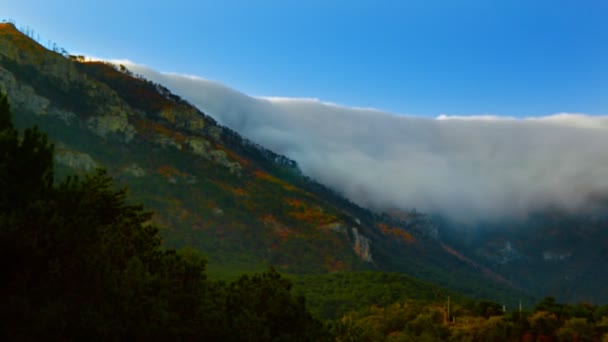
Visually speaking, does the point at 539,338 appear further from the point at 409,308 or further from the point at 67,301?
the point at 67,301

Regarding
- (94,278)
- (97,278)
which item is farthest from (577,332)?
(94,278)

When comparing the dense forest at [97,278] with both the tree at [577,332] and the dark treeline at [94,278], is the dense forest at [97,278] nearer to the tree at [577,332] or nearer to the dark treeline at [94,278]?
the dark treeline at [94,278]

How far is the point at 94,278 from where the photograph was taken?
3077 cm

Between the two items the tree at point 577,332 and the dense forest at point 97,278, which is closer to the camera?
the dense forest at point 97,278

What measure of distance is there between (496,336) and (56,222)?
129 m

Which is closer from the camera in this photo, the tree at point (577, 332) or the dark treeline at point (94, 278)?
the dark treeline at point (94, 278)

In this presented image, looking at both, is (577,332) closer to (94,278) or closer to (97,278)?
(97,278)

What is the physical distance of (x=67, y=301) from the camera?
29406mm

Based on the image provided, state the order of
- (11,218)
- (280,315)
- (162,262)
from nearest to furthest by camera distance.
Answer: (11,218), (162,262), (280,315)

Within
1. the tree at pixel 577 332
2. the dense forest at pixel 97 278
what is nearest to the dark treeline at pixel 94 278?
the dense forest at pixel 97 278

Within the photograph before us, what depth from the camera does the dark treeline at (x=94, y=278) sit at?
2820 cm

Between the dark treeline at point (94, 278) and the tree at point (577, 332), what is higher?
the dark treeline at point (94, 278)

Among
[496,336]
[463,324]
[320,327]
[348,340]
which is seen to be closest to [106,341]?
[320,327]

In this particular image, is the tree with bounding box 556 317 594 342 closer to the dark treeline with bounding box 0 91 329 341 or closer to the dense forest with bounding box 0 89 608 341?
the dense forest with bounding box 0 89 608 341
